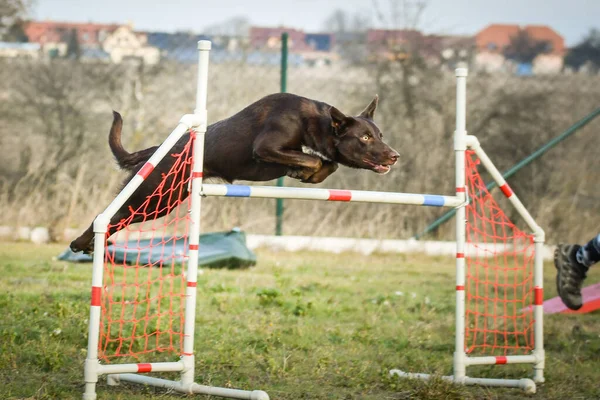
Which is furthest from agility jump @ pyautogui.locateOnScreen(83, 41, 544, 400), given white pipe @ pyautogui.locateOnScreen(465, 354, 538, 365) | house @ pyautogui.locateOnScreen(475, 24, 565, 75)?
house @ pyautogui.locateOnScreen(475, 24, 565, 75)

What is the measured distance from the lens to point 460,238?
4.93 metres

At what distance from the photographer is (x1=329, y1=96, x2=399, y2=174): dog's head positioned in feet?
14.9

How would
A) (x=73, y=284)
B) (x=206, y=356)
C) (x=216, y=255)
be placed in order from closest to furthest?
(x=206, y=356) < (x=73, y=284) < (x=216, y=255)

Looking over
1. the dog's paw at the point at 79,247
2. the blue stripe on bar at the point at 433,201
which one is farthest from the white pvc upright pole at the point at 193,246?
the blue stripe on bar at the point at 433,201

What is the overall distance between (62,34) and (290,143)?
8.95 m

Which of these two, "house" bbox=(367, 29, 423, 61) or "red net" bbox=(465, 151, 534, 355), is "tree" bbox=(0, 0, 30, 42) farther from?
"red net" bbox=(465, 151, 534, 355)

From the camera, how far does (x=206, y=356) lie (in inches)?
197

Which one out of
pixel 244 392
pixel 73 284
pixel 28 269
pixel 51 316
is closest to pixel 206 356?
pixel 244 392

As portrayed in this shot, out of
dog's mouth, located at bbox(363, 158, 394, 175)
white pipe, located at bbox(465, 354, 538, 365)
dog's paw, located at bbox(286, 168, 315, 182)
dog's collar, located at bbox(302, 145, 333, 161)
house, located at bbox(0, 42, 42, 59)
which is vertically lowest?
white pipe, located at bbox(465, 354, 538, 365)

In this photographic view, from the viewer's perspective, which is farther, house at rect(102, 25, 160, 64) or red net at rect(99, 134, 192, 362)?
house at rect(102, 25, 160, 64)

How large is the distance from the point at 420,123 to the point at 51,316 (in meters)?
7.92

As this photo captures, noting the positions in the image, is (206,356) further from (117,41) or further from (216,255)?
(117,41)

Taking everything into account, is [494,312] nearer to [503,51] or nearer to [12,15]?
[503,51]

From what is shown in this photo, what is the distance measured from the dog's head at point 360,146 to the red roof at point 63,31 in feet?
28.7
